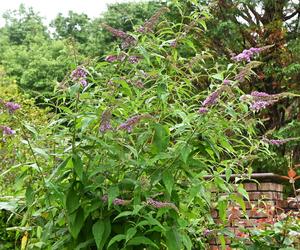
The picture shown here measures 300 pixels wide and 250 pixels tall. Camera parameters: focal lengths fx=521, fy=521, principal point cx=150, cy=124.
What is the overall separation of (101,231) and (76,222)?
0.14 m

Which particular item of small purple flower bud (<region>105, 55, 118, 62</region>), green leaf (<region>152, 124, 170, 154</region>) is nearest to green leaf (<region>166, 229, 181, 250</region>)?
green leaf (<region>152, 124, 170, 154</region>)

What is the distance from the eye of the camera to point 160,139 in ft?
7.15

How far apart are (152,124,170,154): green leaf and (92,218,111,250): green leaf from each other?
364mm

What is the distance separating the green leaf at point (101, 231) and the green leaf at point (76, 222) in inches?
3.1

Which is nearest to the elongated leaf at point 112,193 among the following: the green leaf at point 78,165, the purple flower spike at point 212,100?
the green leaf at point 78,165

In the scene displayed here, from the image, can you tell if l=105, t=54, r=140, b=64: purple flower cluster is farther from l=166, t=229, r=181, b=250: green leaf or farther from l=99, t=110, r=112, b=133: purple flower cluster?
l=166, t=229, r=181, b=250: green leaf

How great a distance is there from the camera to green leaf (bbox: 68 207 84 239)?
215 cm

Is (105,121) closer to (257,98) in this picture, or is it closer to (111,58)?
(111,58)

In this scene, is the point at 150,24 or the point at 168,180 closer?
the point at 168,180

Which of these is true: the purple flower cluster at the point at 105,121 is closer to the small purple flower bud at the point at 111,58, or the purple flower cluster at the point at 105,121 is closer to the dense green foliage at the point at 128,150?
the dense green foliage at the point at 128,150

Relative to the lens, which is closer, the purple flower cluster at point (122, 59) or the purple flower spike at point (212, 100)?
the purple flower spike at point (212, 100)

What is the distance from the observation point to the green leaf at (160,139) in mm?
2168

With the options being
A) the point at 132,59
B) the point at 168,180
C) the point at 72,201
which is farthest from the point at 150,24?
the point at 72,201

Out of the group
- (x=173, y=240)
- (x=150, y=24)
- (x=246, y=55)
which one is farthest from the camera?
(x=246, y=55)
